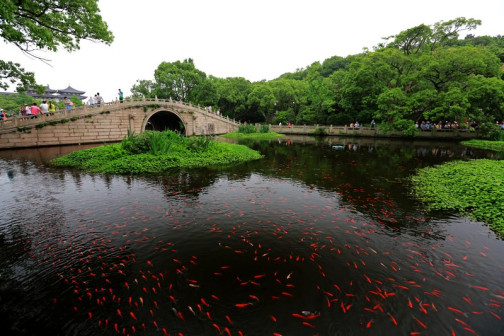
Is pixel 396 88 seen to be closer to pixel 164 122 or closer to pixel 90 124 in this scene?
pixel 90 124

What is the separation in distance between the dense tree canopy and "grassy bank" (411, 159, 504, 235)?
61.7 ft

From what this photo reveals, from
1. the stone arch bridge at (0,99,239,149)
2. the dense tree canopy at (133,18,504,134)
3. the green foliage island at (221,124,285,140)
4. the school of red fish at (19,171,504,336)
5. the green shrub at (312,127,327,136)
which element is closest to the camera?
the school of red fish at (19,171,504,336)

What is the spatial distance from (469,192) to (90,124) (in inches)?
1160

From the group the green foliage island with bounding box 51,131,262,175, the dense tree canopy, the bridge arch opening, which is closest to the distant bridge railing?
the bridge arch opening

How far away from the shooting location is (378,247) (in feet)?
16.6

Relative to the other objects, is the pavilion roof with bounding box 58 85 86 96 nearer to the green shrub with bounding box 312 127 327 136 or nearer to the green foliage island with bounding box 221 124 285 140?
the green foliage island with bounding box 221 124 285 140

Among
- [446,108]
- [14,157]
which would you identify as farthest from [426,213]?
[446,108]

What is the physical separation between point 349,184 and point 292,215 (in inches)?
172

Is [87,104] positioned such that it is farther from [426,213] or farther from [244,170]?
[426,213]

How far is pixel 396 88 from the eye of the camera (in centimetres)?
2781

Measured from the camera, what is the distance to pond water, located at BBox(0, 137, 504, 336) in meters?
3.23

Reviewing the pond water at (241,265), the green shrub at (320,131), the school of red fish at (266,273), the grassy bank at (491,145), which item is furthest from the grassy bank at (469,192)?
the green shrub at (320,131)

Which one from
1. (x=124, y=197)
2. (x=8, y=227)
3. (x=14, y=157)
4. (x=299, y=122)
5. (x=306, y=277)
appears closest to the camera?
(x=306, y=277)

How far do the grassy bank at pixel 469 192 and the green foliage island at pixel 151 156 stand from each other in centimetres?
946
